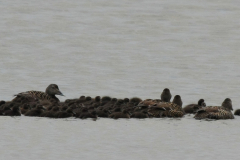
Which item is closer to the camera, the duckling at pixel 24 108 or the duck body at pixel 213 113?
the duck body at pixel 213 113

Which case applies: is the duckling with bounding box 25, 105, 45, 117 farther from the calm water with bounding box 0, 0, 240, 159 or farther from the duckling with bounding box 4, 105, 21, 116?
the calm water with bounding box 0, 0, 240, 159

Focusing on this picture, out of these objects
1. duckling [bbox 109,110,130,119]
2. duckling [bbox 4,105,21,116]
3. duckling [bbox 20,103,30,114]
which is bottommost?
duckling [bbox 109,110,130,119]

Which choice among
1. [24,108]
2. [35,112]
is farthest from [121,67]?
[35,112]

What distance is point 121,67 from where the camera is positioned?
3369cm

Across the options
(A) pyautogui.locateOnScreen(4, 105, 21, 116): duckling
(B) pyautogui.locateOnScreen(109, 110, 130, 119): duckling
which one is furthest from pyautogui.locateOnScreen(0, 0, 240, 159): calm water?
(A) pyautogui.locateOnScreen(4, 105, 21, 116): duckling

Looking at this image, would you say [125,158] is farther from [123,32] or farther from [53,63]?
[123,32]

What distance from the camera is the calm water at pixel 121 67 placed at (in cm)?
1711

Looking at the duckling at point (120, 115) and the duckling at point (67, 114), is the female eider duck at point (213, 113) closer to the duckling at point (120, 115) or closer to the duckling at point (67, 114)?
the duckling at point (120, 115)

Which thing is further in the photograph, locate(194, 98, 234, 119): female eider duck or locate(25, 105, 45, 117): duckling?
locate(194, 98, 234, 119): female eider duck

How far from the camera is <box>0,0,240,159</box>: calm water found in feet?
56.1

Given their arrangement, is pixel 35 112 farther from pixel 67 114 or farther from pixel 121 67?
pixel 121 67

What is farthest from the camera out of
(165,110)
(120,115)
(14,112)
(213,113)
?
(165,110)

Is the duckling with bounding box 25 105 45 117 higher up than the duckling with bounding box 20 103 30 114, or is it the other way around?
the duckling with bounding box 20 103 30 114

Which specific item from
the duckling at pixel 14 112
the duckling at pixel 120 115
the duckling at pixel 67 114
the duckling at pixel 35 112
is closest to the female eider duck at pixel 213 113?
the duckling at pixel 120 115
